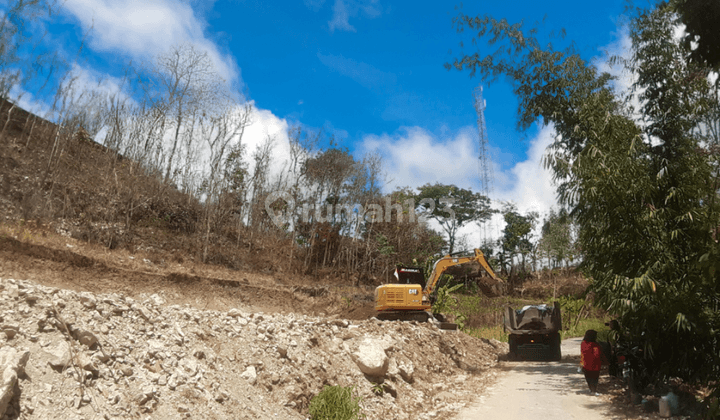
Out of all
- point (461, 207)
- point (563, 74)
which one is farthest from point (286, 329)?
point (461, 207)

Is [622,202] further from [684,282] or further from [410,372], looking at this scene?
[410,372]

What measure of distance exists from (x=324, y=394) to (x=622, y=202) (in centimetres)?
568

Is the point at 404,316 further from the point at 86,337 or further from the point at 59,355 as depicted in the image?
the point at 59,355

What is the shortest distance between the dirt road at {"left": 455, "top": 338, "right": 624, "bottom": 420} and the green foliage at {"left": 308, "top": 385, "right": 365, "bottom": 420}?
76.2 inches

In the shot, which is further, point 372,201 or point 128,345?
point 372,201

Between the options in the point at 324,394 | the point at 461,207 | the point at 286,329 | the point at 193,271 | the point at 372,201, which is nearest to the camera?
the point at 324,394

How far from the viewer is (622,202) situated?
7.65 m

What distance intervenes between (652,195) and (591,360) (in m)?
3.10

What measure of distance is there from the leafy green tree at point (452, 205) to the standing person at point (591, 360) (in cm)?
2929

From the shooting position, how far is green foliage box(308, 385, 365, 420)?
620 centimetres

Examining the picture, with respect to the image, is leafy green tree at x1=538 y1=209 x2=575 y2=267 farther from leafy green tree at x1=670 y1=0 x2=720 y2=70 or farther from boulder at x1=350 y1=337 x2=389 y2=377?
leafy green tree at x1=670 y1=0 x2=720 y2=70

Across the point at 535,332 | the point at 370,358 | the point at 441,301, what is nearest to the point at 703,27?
the point at 370,358

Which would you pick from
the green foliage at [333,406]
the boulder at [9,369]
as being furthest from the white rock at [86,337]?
the green foliage at [333,406]

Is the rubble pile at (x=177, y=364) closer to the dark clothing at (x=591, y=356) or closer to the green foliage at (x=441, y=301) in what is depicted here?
the dark clothing at (x=591, y=356)
